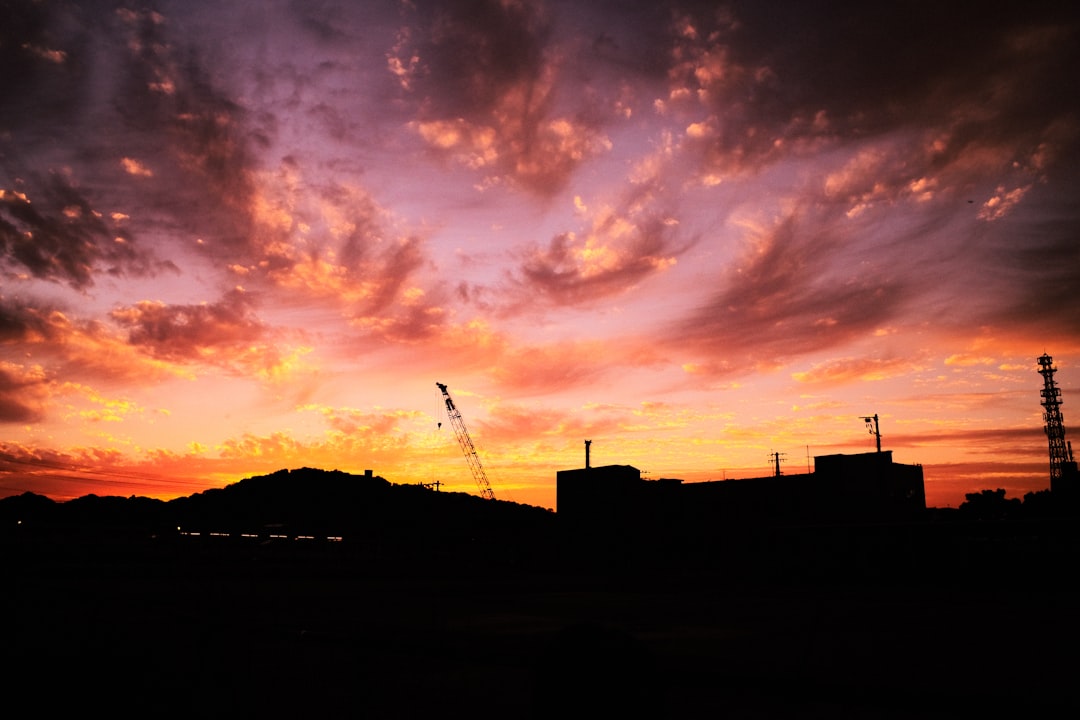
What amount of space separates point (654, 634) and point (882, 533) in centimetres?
3708

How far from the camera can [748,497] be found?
78.2 metres

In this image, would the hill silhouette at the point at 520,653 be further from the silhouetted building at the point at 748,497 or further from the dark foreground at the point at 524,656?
the silhouetted building at the point at 748,497

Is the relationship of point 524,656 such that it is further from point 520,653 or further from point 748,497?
point 748,497

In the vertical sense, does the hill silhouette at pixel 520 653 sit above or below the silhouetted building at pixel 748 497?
below

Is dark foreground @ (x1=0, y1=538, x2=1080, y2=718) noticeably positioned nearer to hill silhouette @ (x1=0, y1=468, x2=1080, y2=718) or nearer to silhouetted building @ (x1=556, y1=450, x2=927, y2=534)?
hill silhouette @ (x1=0, y1=468, x2=1080, y2=718)

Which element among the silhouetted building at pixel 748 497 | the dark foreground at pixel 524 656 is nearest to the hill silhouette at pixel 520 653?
the dark foreground at pixel 524 656

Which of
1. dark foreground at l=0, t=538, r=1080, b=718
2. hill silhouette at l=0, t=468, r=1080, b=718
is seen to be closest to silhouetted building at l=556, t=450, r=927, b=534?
hill silhouette at l=0, t=468, r=1080, b=718

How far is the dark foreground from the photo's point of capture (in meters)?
7.41

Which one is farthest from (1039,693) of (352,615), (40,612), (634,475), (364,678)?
(634,475)

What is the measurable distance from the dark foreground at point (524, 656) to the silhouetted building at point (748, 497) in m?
46.3

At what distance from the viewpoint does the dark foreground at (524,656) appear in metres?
7.41

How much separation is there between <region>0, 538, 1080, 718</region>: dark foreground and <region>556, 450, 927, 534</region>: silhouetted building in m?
46.3

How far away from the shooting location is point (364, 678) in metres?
9.39

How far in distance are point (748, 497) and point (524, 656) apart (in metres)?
72.7
